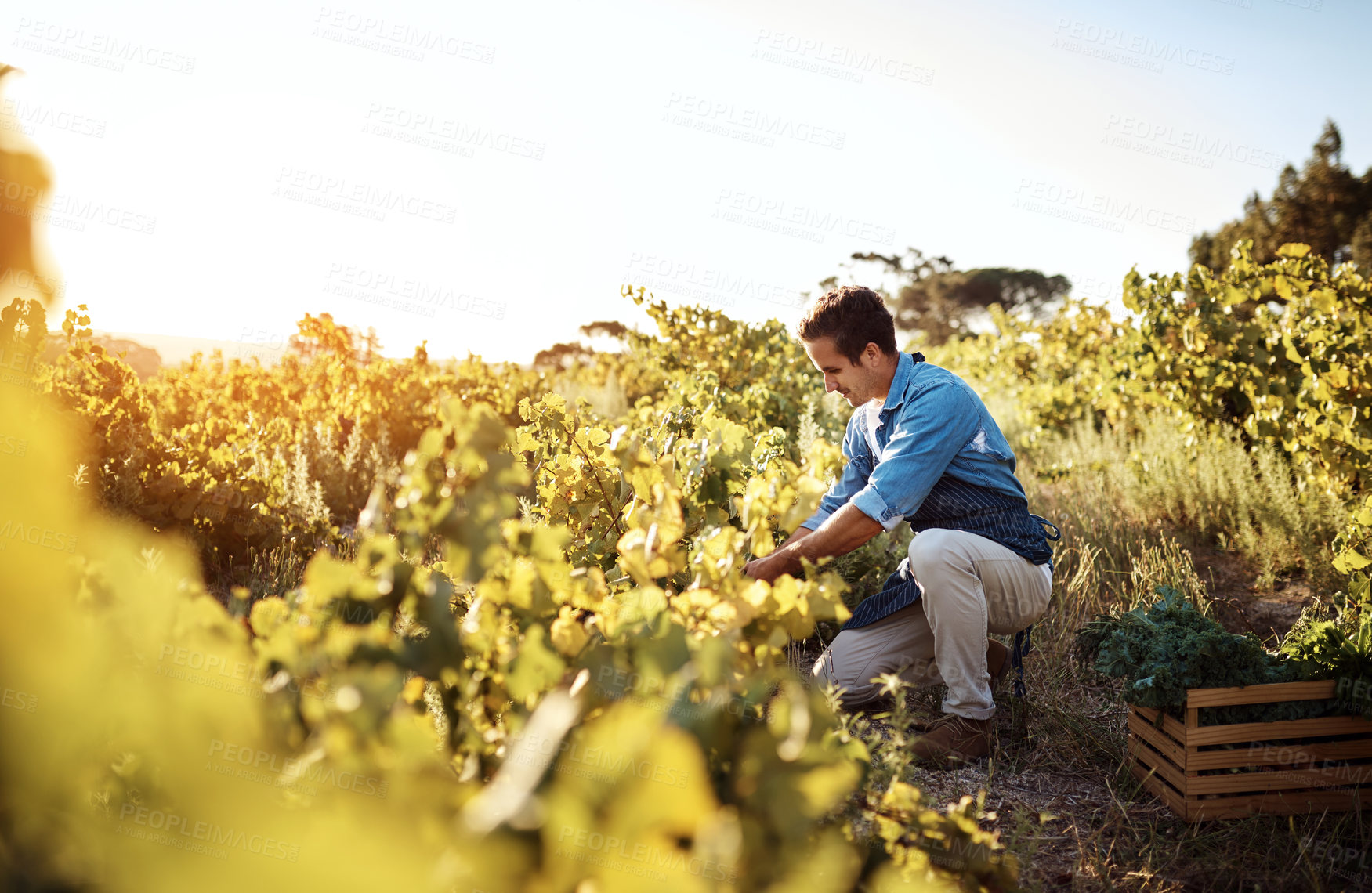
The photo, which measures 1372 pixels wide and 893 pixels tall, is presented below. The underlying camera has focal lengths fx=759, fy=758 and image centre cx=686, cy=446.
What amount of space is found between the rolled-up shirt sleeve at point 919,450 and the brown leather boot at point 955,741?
0.69 m

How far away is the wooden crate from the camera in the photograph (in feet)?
6.77

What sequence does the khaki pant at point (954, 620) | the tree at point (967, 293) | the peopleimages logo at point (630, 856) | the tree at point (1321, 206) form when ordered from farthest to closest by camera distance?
1. the tree at point (967, 293)
2. the tree at point (1321, 206)
3. the khaki pant at point (954, 620)
4. the peopleimages logo at point (630, 856)

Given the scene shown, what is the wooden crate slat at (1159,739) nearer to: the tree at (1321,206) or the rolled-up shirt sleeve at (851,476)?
the rolled-up shirt sleeve at (851,476)

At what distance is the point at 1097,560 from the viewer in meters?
4.26

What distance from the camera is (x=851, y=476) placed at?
2912 mm

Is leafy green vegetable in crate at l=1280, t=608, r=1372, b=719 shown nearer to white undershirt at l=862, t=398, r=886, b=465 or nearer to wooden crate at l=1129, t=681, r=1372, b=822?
wooden crate at l=1129, t=681, r=1372, b=822

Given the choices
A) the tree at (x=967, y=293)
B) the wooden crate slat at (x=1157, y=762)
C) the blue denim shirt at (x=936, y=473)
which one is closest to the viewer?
the wooden crate slat at (x=1157, y=762)

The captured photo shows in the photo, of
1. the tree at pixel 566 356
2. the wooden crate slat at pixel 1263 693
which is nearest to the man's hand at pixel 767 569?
the wooden crate slat at pixel 1263 693

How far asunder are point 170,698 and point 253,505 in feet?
12.8

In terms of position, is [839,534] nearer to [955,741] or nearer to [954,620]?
[954,620]

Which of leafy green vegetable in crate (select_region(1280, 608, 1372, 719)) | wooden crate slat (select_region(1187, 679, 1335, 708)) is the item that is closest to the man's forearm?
wooden crate slat (select_region(1187, 679, 1335, 708))

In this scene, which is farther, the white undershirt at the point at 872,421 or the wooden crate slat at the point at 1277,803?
the white undershirt at the point at 872,421

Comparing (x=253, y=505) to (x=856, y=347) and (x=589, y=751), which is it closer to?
(x=856, y=347)

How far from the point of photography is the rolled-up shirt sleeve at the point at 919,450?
2.35 metres
